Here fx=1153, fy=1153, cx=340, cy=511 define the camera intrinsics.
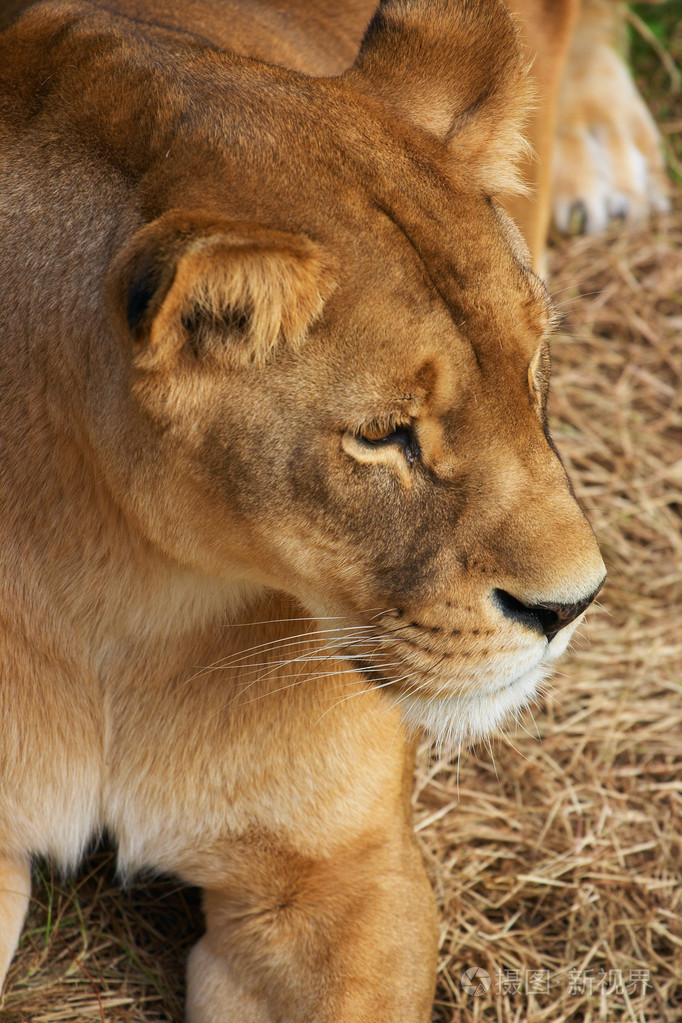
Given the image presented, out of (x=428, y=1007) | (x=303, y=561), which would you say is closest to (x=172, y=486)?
(x=303, y=561)

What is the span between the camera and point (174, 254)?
4.20 ft

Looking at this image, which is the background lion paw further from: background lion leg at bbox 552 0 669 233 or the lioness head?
the lioness head

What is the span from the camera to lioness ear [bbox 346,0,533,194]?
171cm

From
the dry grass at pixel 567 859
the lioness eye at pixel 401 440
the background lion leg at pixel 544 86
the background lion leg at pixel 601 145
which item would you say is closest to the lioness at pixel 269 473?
the lioness eye at pixel 401 440

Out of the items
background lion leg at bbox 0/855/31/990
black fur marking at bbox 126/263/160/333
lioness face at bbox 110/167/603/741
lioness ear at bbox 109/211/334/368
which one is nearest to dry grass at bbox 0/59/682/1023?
background lion leg at bbox 0/855/31/990

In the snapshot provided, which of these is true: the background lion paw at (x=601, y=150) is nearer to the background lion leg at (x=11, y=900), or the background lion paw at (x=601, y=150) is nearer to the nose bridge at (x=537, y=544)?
the nose bridge at (x=537, y=544)

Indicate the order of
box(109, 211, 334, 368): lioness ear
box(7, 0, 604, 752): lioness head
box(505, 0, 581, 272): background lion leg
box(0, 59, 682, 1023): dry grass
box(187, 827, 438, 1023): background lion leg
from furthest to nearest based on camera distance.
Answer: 1. box(505, 0, 581, 272): background lion leg
2. box(0, 59, 682, 1023): dry grass
3. box(187, 827, 438, 1023): background lion leg
4. box(7, 0, 604, 752): lioness head
5. box(109, 211, 334, 368): lioness ear

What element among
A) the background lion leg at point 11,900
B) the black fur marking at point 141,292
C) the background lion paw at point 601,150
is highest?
the black fur marking at point 141,292

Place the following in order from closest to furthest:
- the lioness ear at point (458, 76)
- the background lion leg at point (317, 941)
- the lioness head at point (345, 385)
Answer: the lioness head at point (345, 385) → the lioness ear at point (458, 76) → the background lion leg at point (317, 941)

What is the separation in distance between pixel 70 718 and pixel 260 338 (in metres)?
0.82

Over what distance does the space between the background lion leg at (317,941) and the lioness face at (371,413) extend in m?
0.53

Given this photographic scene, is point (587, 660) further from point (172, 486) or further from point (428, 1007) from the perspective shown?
point (172, 486)

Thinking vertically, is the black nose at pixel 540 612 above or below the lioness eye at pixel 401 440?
below

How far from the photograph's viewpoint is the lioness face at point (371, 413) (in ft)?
4.81
